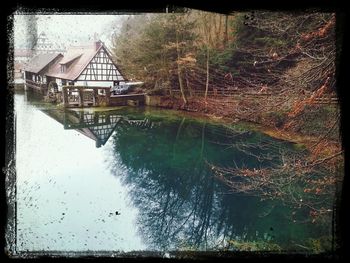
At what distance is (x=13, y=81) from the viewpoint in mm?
1730

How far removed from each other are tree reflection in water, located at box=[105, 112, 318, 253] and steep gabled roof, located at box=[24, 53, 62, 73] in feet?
2.18

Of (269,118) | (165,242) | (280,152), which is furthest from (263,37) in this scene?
(165,242)

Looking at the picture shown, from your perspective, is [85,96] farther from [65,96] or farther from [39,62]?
[39,62]

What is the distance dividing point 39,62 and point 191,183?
4.44 ft

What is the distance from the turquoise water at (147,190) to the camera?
1972 millimetres

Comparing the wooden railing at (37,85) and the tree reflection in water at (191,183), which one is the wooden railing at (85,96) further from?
the tree reflection in water at (191,183)

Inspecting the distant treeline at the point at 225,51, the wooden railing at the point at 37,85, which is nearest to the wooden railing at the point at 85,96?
the wooden railing at the point at 37,85

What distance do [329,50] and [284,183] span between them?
97 cm

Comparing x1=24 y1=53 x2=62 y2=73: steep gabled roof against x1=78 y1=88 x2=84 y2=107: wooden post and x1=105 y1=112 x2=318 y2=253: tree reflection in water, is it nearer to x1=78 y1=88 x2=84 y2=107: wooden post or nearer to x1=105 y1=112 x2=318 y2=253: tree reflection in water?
x1=78 y1=88 x2=84 y2=107: wooden post

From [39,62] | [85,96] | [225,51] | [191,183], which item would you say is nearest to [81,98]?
[85,96]

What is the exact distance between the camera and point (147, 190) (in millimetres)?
2189

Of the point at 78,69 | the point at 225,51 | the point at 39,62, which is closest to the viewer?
the point at 39,62

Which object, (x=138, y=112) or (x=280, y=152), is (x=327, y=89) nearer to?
(x=280, y=152)

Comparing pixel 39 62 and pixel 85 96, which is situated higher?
pixel 39 62
